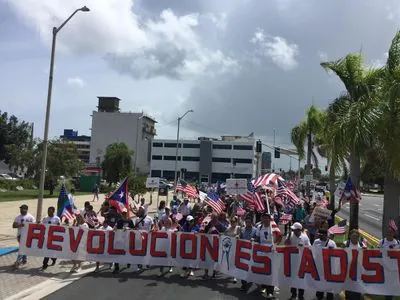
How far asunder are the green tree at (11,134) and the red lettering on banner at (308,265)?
78739 millimetres

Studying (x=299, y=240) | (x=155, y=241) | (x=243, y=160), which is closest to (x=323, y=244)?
(x=299, y=240)

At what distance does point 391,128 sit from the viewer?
12.9m

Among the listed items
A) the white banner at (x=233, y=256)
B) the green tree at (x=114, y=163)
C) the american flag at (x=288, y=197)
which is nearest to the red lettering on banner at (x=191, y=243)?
the white banner at (x=233, y=256)

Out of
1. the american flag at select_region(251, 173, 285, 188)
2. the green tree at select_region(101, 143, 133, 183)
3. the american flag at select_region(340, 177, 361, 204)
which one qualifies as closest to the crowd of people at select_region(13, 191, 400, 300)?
the american flag at select_region(340, 177, 361, 204)

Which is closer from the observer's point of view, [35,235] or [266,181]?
[35,235]

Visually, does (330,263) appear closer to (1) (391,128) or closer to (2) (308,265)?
(2) (308,265)

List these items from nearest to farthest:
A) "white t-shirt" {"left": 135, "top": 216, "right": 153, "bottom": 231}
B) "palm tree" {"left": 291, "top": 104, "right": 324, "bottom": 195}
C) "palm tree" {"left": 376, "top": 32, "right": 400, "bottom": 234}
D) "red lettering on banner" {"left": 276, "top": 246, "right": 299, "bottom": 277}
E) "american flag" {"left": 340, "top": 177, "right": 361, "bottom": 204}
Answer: "red lettering on banner" {"left": 276, "top": 246, "right": 299, "bottom": 277}, "palm tree" {"left": 376, "top": 32, "right": 400, "bottom": 234}, "white t-shirt" {"left": 135, "top": 216, "right": 153, "bottom": 231}, "american flag" {"left": 340, "top": 177, "right": 361, "bottom": 204}, "palm tree" {"left": 291, "top": 104, "right": 324, "bottom": 195}

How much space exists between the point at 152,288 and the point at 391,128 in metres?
7.02

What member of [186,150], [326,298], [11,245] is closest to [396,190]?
[326,298]

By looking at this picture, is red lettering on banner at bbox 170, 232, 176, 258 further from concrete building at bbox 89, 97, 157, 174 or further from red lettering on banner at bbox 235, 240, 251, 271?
concrete building at bbox 89, 97, 157, 174

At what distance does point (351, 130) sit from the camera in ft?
44.8

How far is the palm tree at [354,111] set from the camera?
13.6m

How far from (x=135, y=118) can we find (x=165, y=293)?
13942cm

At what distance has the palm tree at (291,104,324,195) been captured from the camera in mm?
35531
